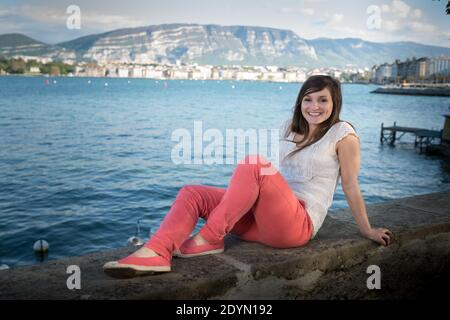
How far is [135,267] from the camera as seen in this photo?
220 cm

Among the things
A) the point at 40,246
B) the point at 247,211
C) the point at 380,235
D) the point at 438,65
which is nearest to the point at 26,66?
the point at 438,65

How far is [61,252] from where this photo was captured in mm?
9328

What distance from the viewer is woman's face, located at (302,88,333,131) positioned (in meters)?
2.85

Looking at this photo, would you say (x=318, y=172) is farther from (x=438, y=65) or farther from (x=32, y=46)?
(x=438, y=65)

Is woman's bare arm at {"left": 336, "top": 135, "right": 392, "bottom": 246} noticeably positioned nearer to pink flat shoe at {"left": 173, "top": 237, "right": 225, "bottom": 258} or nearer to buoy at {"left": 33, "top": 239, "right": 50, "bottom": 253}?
pink flat shoe at {"left": 173, "top": 237, "right": 225, "bottom": 258}

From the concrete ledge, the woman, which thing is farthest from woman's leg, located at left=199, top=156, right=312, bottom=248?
the concrete ledge

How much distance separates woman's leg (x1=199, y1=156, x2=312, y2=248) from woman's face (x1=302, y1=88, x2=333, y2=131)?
594 millimetres

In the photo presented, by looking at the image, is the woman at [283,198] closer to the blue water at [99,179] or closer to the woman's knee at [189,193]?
the woman's knee at [189,193]

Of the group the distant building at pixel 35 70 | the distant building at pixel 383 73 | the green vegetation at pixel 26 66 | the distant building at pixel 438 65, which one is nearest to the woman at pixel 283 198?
the green vegetation at pixel 26 66

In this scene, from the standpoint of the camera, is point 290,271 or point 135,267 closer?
point 135,267

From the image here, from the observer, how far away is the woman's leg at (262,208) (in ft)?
8.09

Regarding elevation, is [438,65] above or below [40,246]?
above

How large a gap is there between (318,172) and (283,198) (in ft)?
1.37
